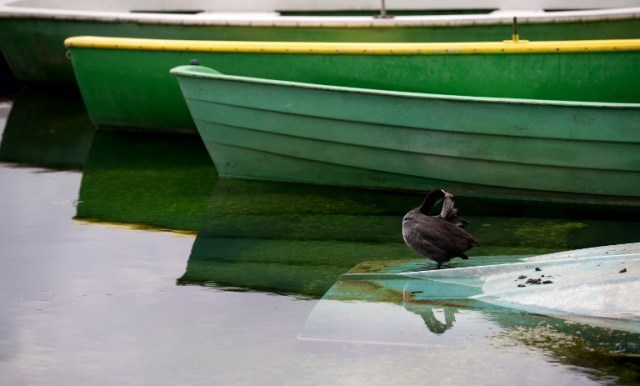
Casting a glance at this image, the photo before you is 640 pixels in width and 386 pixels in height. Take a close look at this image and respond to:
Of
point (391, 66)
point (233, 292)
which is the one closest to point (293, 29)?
point (391, 66)

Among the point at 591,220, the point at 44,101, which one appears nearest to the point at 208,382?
the point at 591,220

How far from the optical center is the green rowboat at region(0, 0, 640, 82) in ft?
30.0

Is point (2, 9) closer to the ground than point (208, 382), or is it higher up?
higher up

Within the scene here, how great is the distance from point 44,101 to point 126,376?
6.73 meters

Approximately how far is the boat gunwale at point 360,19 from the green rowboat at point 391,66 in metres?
0.81

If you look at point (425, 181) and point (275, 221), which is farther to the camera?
point (425, 181)

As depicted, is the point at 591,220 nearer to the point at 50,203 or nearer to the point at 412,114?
the point at 412,114

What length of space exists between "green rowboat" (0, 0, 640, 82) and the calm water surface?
4.16ft

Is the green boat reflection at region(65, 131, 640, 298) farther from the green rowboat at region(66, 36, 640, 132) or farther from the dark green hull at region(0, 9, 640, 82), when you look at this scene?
the dark green hull at region(0, 9, 640, 82)

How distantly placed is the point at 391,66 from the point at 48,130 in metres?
3.45

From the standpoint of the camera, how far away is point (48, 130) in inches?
404

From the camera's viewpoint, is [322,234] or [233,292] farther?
[322,234]

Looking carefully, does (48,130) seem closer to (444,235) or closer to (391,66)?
(391,66)

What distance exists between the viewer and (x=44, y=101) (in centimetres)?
1134
